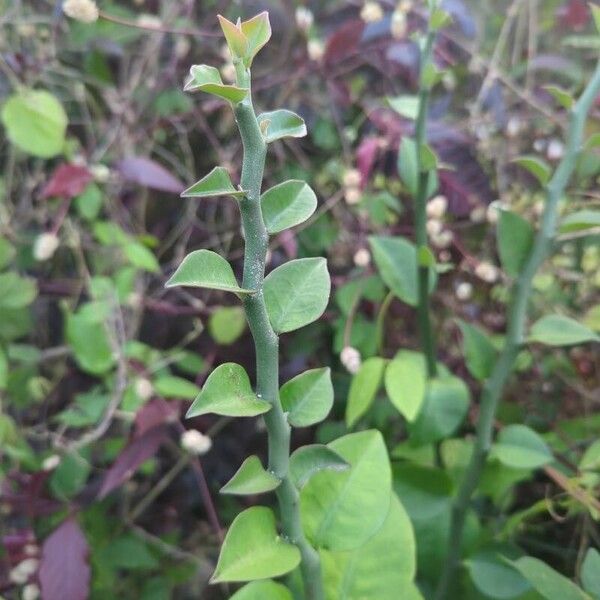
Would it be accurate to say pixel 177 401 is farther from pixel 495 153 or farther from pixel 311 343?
pixel 495 153

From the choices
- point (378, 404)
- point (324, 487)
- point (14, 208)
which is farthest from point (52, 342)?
point (324, 487)

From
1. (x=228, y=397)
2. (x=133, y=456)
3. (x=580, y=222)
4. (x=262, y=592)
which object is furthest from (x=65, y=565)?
(x=580, y=222)

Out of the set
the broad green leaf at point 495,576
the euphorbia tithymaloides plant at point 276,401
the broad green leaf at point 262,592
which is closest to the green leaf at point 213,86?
the euphorbia tithymaloides plant at point 276,401

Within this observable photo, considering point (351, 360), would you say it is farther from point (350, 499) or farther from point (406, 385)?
point (350, 499)

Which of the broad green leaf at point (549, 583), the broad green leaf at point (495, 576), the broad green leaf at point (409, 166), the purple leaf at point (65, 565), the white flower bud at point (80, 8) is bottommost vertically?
the purple leaf at point (65, 565)

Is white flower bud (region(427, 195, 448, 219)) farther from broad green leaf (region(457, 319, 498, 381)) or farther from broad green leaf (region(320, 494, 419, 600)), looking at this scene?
broad green leaf (region(320, 494, 419, 600))

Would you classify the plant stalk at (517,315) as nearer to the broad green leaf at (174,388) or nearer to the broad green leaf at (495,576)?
the broad green leaf at (495,576)

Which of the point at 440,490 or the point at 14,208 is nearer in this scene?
the point at 440,490

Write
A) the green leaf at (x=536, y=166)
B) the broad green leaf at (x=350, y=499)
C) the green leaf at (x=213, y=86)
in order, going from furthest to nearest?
the green leaf at (x=536, y=166), the broad green leaf at (x=350, y=499), the green leaf at (x=213, y=86)
